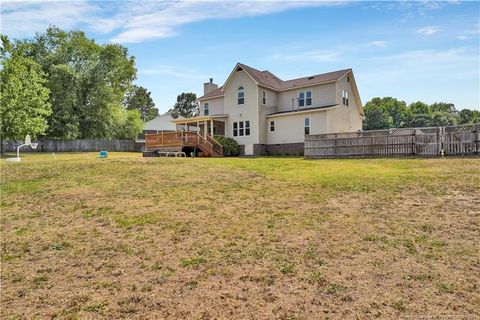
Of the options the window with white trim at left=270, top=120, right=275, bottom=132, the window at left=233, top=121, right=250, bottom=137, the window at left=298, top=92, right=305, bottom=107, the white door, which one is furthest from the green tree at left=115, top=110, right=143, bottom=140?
the window at left=298, top=92, right=305, bottom=107

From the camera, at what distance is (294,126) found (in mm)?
29484

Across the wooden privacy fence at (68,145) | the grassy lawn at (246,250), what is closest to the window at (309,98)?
the grassy lawn at (246,250)

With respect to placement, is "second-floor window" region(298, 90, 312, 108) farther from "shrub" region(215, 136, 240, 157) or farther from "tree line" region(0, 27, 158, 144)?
"tree line" region(0, 27, 158, 144)

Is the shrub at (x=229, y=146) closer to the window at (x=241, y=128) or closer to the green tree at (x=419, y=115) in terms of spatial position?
the window at (x=241, y=128)

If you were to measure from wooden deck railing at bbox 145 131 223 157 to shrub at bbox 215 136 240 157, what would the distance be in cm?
92

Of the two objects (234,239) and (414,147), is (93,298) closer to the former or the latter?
(234,239)

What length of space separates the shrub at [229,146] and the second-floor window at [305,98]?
6.98 meters

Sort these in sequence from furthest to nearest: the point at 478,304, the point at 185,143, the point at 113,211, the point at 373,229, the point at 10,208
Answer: the point at 185,143 < the point at 10,208 < the point at 113,211 < the point at 373,229 < the point at 478,304

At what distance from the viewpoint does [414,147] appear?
62.8 ft

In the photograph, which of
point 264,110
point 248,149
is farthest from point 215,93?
point 248,149

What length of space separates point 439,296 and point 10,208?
10376mm

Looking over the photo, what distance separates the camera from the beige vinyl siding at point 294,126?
27906mm

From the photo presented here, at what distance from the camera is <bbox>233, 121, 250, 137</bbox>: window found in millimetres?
31188

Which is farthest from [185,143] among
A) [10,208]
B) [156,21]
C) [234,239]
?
[234,239]
